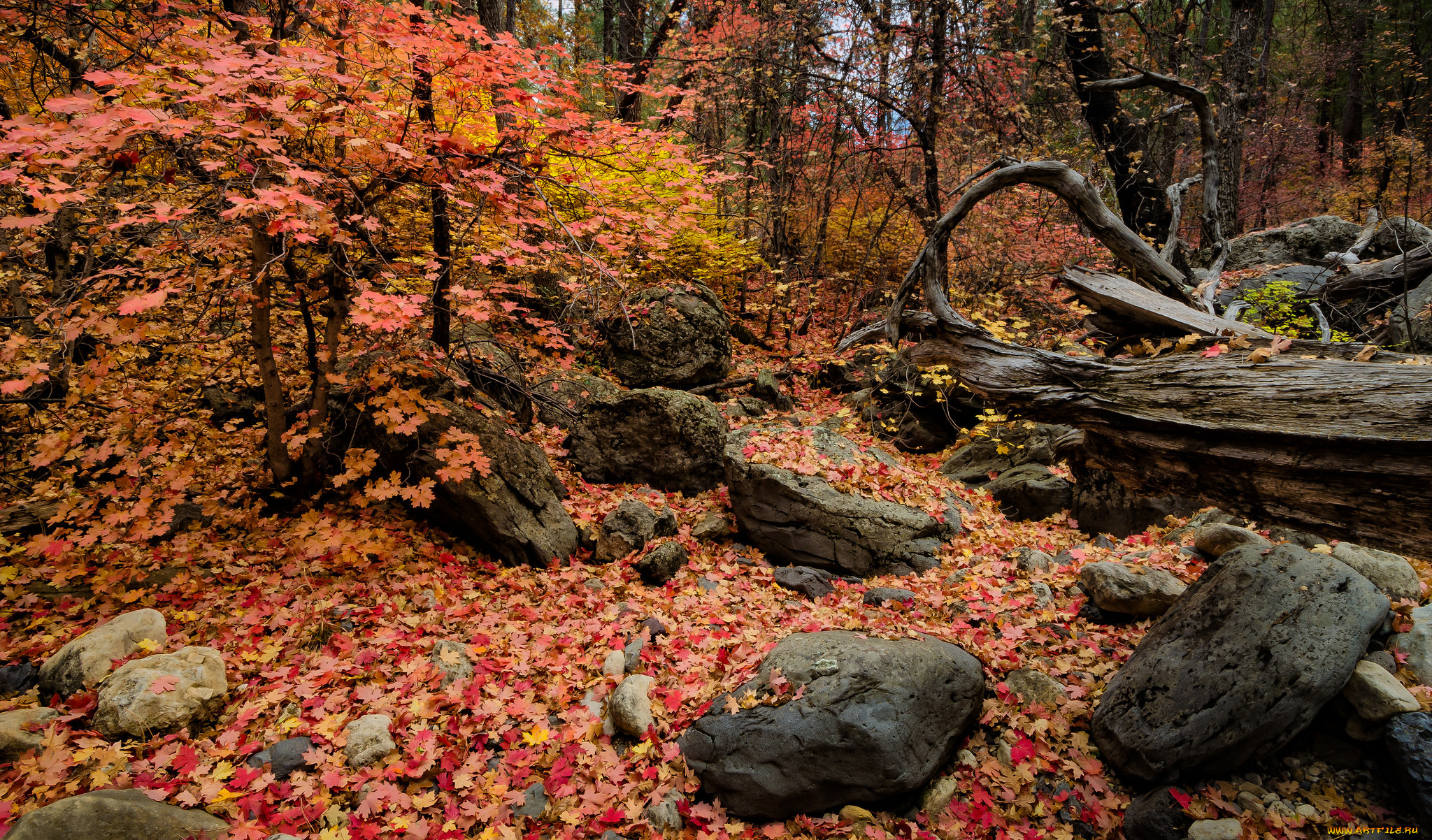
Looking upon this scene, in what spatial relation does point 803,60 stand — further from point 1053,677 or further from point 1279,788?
point 1279,788

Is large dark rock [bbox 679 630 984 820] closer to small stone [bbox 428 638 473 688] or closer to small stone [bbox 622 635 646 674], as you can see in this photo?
small stone [bbox 622 635 646 674]

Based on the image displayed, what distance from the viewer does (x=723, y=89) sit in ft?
31.5

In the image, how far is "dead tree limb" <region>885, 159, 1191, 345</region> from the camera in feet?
14.2

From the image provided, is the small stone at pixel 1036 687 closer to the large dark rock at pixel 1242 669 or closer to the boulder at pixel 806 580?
the large dark rock at pixel 1242 669

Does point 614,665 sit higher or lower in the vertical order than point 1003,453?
lower

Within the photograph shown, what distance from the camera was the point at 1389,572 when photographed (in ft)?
12.8

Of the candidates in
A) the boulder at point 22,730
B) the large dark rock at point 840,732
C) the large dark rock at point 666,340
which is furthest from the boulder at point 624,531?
the boulder at point 22,730

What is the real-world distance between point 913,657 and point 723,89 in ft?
29.9

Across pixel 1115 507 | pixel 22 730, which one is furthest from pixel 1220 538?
pixel 22 730

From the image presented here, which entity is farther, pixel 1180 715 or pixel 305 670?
pixel 305 670

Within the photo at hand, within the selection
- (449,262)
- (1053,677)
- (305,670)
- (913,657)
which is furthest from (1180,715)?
(449,262)

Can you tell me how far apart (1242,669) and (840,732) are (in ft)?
7.16

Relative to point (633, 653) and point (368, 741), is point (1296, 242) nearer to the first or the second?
point (633, 653)

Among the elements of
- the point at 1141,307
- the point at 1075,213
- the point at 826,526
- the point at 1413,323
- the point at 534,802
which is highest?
the point at 1075,213
